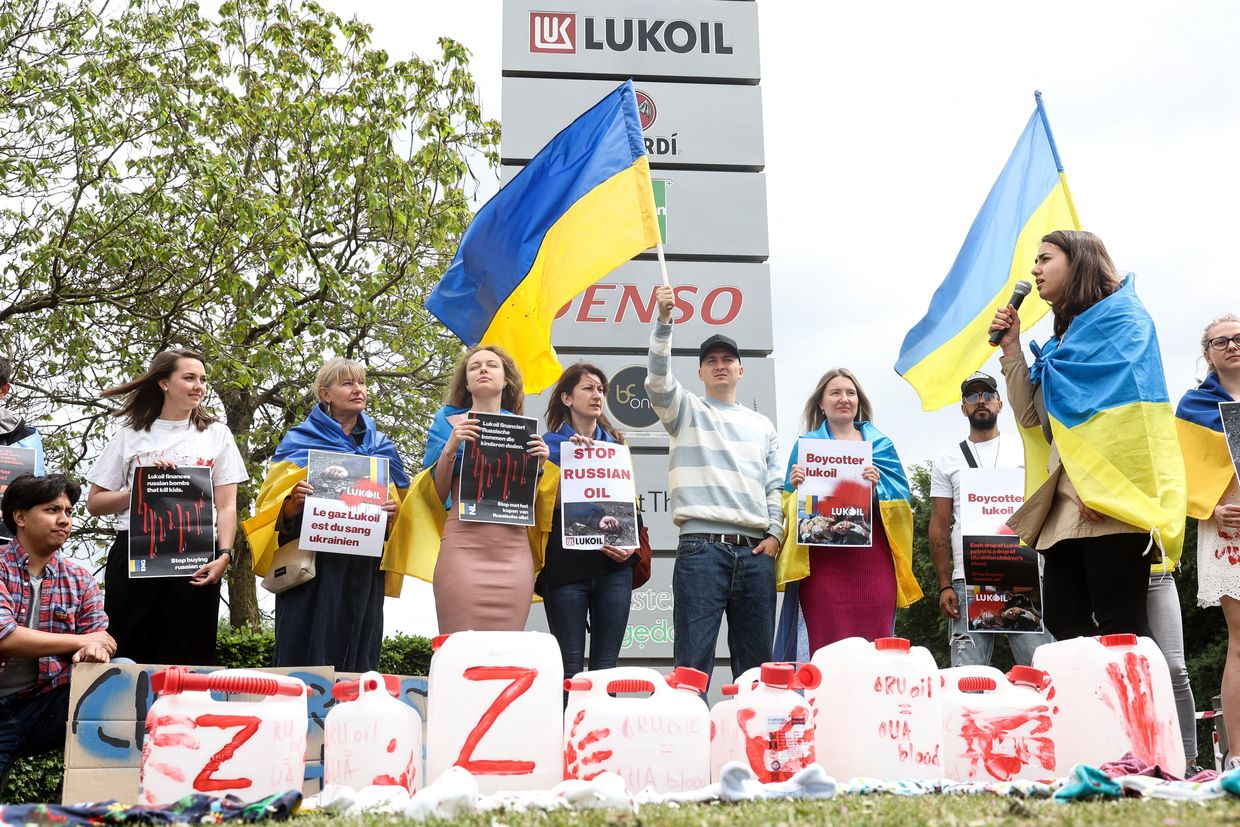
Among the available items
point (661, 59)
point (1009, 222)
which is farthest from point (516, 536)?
point (661, 59)

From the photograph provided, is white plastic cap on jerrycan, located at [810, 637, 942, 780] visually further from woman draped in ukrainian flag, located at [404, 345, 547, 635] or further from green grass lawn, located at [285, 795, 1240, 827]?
woman draped in ukrainian flag, located at [404, 345, 547, 635]

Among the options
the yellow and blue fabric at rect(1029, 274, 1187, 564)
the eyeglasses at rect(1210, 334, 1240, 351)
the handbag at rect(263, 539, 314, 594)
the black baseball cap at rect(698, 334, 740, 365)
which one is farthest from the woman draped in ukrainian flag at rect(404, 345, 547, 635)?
the eyeglasses at rect(1210, 334, 1240, 351)

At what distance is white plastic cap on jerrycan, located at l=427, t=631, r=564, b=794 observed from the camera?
3299 mm

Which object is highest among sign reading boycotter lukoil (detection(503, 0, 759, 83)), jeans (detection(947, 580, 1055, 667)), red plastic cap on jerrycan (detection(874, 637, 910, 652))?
sign reading boycotter lukoil (detection(503, 0, 759, 83))

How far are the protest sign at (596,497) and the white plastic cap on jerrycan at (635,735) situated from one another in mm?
1747

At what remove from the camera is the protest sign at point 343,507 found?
507 centimetres

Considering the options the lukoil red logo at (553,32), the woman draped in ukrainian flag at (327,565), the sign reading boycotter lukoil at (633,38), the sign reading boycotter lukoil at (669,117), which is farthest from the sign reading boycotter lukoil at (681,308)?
the woman draped in ukrainian flag at (327,565)

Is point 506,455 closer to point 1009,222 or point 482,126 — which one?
point 1009,222

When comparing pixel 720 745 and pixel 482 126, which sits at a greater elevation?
pixel 482 126

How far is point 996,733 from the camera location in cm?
364

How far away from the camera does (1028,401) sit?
14.8ft

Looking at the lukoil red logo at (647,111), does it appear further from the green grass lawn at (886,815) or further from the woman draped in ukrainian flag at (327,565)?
the green grass lawn at (886,815)

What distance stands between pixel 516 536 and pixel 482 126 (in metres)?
9.94

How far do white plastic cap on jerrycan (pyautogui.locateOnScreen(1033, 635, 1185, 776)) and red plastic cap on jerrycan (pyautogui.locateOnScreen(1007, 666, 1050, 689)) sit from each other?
9cm
